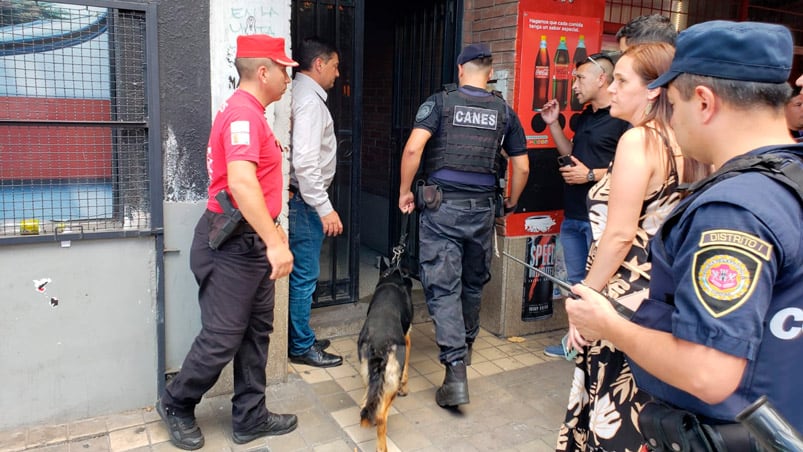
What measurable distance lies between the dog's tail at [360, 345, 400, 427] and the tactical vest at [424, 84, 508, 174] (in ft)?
4.59

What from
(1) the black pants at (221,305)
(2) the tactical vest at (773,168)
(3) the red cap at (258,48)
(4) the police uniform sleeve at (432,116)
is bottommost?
(1) the black pants at (221,305)

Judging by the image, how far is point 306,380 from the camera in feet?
13.4

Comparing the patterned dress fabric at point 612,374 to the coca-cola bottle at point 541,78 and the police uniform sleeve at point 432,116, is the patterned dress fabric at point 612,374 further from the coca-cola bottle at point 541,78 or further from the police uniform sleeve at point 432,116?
the coca-cola bottle at point 541,78

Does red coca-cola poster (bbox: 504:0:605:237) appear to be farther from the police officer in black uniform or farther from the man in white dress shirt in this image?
the man in white dress shirt

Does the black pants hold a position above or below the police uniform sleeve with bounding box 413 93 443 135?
below

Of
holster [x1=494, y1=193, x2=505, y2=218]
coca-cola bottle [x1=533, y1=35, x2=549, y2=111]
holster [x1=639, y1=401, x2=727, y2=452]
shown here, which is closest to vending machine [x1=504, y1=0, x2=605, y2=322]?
coca-cola bottle [x1=533, y1=35, x2=549, y2=111]

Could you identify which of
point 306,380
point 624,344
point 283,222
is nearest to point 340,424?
point 306,380

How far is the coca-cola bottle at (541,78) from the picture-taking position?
4.72 meters

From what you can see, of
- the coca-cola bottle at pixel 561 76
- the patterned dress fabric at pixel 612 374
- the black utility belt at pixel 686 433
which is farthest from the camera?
the coca-cola bottle at pixel 561 76

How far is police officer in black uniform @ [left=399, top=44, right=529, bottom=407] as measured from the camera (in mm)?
3973

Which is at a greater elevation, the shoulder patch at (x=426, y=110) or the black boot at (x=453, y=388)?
the shoulder patch at (x=426, y=110)

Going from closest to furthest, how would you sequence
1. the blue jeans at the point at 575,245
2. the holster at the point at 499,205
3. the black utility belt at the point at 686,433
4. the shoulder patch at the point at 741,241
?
the shoulder patch at the point at 741,241 → the black utility belt at the point at 686,433 → the blue jeans at the point at 575,245 → the holster at the point at 499,205

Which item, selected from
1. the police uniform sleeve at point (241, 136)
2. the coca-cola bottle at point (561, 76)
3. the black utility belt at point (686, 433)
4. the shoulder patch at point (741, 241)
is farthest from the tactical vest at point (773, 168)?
the coca-cola bottle at point (561, 76)

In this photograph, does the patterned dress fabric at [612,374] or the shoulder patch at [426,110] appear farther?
the shoulder patch at [426,110]
